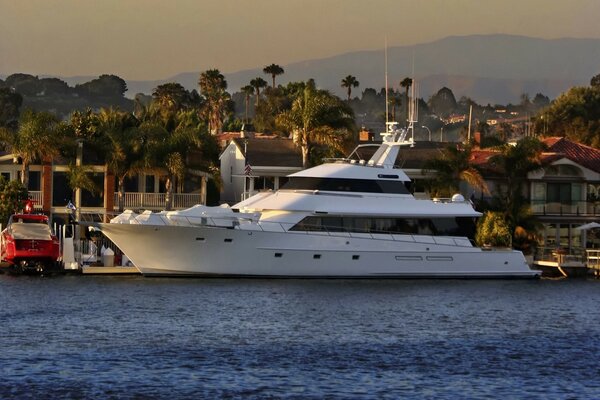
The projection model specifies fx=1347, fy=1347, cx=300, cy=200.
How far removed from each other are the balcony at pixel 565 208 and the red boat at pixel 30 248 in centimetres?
2747

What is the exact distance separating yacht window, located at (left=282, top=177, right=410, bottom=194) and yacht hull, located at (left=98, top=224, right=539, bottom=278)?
6.82 feet

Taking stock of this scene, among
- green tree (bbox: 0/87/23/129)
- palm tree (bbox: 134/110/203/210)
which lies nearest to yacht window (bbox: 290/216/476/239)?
palm tree (bbox: 134/110/203/210)

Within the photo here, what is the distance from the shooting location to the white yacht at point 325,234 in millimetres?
56750

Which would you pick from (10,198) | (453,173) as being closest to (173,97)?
(453,173)

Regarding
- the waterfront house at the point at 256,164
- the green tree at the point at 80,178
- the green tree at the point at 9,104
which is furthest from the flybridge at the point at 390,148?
the green tree at the point at 9,104

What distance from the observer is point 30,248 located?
57094 mm

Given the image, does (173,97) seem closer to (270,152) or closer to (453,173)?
(270,152)

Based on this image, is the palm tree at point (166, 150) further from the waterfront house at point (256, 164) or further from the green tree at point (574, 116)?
the green tree at point (574, 116)

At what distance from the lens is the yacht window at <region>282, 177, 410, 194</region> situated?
5881cm

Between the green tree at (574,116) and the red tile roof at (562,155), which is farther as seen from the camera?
the green tree at (574,116)

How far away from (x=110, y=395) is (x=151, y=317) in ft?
45.1

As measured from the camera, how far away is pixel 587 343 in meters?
40.8

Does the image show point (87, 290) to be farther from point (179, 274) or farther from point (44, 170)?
point (44, 170)

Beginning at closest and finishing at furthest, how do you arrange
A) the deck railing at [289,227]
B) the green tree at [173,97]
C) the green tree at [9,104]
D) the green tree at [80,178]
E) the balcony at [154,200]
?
the deck railing at [289,227] → the green tree at [80,178] → the balcony at [154,200] → the green tree at [173,97] → the green tree at [9,104]
